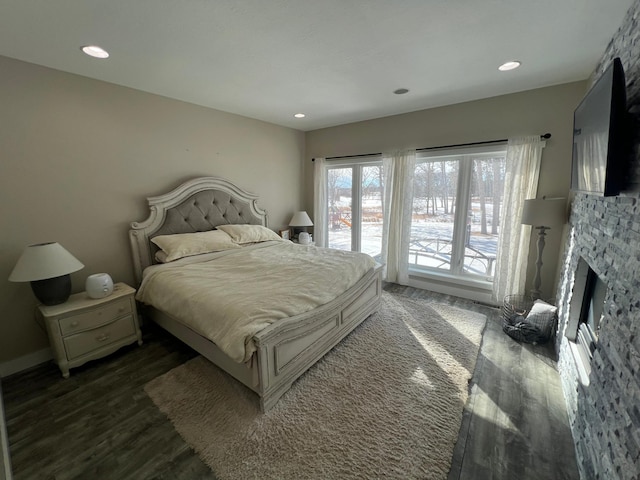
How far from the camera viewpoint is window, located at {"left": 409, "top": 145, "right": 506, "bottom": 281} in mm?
3203

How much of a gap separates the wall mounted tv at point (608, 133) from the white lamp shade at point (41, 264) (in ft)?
11.0

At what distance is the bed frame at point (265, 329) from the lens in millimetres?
1707

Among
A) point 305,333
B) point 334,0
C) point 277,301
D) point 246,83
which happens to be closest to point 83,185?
point 246,83

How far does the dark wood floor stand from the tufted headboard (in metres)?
1.05

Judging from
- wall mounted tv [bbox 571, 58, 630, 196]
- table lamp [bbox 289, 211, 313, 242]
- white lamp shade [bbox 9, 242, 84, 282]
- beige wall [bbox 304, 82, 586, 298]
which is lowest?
white lamp shade [bbox 9, 242, 84, 282]

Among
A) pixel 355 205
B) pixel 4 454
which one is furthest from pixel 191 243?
pixel 355 205

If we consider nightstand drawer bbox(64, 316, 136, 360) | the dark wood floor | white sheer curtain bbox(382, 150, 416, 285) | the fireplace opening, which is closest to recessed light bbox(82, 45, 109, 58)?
nightstand drawer bbox(64, 316, 136, 360)

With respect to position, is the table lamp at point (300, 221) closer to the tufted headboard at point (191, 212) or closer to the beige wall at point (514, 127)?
the tufted headboard at point (191, 212)

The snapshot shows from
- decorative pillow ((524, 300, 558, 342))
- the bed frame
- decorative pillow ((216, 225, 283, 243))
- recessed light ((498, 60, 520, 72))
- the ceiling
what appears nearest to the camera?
the ceiling

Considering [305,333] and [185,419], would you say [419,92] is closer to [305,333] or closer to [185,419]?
[305,333]

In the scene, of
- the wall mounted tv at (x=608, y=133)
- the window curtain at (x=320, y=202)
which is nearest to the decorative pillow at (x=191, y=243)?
the window curtain at (x=320, y=202)

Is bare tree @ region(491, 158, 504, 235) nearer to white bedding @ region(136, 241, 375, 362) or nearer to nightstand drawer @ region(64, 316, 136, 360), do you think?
white bedding @ region(136, 241, 375, 362)

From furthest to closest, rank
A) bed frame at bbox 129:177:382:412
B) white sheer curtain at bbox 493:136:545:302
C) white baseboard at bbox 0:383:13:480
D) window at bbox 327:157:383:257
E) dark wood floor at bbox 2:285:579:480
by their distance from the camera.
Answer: window at bbox 327:157:383:257 → white sheer curtain at bbox 493:136:545:302 → bed frame at bbox 129:177:382:412 → dark wood floor at bbox 2:285:579:480 → white baseboard at bbox 0:383:13:480

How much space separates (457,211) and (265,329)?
2968mm
